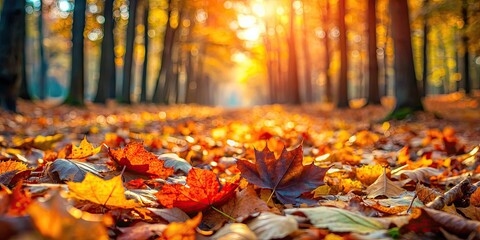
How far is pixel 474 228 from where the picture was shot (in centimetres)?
114

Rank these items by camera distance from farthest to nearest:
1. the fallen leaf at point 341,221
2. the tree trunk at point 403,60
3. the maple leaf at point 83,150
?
the tree trunk at point 403,60 → the maple leaf at point 83,150 → the fallen leaf at point 341,221

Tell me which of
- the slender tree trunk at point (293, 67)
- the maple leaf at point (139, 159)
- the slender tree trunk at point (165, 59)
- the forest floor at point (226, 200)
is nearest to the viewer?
the forest floor at point (226, 200)

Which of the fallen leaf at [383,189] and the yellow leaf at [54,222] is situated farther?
the fallen leaf at [383,189]

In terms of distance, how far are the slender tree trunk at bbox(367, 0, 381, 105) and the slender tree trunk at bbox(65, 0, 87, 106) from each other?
9.31 meters

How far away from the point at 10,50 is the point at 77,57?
14.9 feet

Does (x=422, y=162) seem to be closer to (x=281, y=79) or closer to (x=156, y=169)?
(x=156, y=169)

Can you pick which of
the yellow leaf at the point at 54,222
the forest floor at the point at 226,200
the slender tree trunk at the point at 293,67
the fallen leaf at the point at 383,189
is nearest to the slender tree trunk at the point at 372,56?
the slender tree trunk at the point at 293,67

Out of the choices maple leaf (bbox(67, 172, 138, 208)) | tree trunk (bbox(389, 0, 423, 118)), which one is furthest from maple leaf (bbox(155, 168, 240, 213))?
tree trunk (bbox(389, 0, 423, 118))

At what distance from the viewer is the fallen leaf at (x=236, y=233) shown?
1.05m

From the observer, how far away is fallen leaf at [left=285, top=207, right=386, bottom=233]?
1.19m

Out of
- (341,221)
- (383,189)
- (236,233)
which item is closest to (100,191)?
(236,233)

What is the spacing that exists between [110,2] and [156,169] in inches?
623

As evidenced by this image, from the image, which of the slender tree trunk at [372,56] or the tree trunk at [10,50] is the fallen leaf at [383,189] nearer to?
the tree trunk at [10,50]

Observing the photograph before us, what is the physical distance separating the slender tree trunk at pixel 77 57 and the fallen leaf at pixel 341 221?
11922 millimetres
